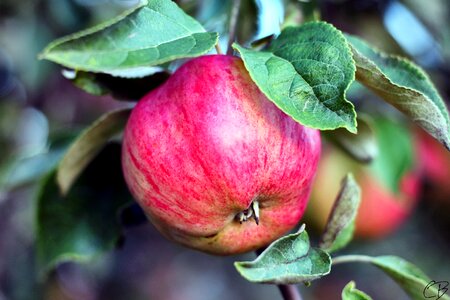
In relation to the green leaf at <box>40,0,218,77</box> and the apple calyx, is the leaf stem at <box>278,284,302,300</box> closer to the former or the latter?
the apple calyx

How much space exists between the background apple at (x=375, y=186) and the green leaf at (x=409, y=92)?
0.54 meters

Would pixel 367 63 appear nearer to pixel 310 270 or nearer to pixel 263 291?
pixel 310 270

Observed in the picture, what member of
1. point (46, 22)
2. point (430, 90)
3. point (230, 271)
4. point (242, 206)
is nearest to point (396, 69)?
point (430, 90)

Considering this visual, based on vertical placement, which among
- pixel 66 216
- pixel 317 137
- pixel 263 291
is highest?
pixel 317 137

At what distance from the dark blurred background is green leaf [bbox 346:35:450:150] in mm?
203

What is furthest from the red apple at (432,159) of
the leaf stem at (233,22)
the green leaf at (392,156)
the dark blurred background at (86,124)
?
the leaf stem at (233,22)

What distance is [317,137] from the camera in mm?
622

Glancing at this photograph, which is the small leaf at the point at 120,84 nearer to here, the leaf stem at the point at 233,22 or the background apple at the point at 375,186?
the leaf stem at the point at 233,22

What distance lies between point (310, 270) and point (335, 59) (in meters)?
→ 0.19

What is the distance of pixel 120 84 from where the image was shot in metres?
0.68

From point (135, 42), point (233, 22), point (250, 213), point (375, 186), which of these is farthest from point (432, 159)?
point (135, 42)

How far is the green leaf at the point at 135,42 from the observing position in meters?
0.50

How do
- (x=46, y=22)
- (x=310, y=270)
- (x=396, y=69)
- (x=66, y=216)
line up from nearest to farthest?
(x=310, y=270), (x=396, y=69), (x=66, y=216), (x=46, y=22)

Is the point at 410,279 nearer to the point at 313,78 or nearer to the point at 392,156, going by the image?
the point at 313,78
